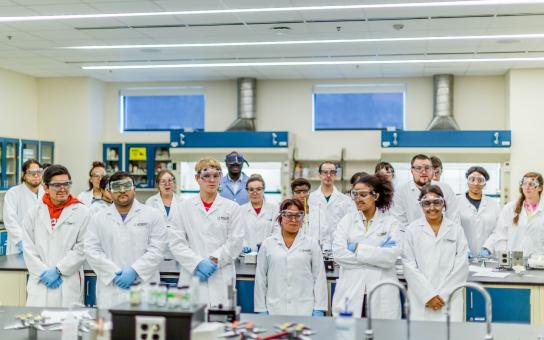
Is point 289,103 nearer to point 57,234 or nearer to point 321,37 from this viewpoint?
point 321,37

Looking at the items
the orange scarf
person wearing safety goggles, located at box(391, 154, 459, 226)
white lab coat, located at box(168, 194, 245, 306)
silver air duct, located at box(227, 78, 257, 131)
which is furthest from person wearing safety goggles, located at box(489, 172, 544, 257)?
silver air duct, located at box(227, 78, 257, 131)

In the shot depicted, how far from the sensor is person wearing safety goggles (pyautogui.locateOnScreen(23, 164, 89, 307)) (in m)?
4.01

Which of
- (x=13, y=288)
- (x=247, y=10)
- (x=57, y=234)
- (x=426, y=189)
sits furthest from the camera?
(x=247, y=10)

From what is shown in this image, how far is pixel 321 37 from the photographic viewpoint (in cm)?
688

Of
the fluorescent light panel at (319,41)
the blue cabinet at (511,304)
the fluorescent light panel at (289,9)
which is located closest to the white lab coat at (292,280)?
the blue cabinet at (511,304)

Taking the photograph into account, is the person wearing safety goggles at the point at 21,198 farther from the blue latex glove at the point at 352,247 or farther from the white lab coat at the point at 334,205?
the blue latex glove at the point at 352,247

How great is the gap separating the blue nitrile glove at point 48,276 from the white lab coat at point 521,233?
351cm

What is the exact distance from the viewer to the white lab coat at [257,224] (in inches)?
215

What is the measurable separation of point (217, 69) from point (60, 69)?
2.42 metres

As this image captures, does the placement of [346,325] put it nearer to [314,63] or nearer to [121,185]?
[121,185]

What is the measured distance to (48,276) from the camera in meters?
3.96

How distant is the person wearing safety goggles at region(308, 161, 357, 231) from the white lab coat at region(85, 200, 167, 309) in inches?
86.2

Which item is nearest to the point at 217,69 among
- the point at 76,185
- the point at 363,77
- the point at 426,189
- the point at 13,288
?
the point at 363,77

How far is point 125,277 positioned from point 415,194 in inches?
103
